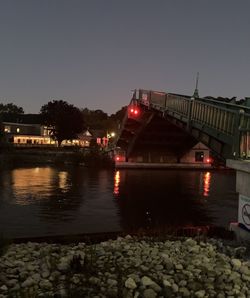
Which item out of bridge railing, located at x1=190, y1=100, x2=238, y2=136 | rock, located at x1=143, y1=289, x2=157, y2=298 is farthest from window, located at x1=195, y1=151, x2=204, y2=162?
rock, located at x1=143, y1=289, x2=157, y2=298

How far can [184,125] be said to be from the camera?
37125 mm

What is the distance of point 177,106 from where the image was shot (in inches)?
1490

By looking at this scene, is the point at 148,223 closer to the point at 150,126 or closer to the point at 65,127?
the point at 150,126

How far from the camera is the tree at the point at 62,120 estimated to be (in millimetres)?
129250

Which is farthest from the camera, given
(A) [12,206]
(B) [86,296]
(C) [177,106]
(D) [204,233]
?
(C) [177,106]

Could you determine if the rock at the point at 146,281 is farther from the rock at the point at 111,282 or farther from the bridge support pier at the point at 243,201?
the bridge support pier at the point at 243,201

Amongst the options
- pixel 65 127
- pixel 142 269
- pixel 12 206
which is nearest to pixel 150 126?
pixel 12 206

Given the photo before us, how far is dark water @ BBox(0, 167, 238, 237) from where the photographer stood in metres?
27.4

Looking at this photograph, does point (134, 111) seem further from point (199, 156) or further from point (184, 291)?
point (184, 291)

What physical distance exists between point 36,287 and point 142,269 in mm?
2695

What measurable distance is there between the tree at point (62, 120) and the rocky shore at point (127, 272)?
117 meters

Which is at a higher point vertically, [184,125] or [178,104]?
[178,104]

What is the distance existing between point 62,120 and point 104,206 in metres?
94.8

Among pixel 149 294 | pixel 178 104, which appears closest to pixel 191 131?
pixel 178 104
